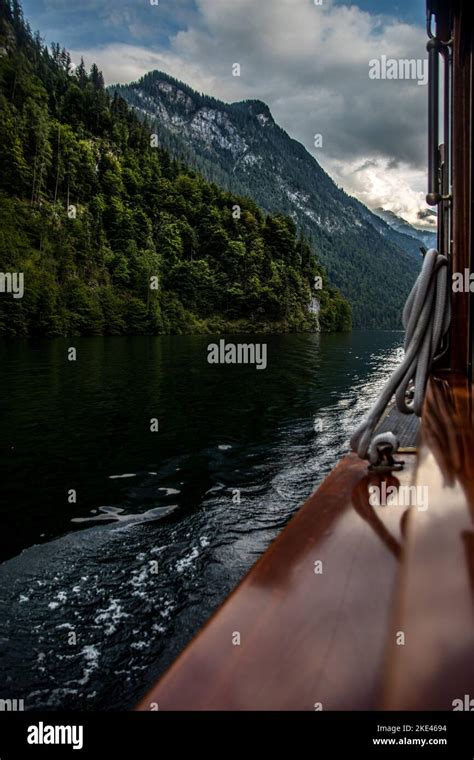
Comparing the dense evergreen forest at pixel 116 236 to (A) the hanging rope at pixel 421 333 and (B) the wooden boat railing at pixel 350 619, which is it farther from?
(B) the wooden boat railing at pixel 350 619

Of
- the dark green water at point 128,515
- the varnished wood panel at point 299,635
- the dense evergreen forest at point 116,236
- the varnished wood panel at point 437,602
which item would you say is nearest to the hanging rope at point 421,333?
the varnished wood panel at point 437,602

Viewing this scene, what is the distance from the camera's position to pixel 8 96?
6944cm

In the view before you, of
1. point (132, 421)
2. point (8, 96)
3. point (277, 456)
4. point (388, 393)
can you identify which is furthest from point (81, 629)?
point (8, 96)

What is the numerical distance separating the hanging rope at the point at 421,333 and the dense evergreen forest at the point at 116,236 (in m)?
45.7

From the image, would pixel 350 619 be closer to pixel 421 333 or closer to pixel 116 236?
pixel 421 333

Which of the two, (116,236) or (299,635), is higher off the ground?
(116,236)

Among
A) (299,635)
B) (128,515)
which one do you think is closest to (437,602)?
(299,635)

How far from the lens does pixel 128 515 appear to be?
6262mm

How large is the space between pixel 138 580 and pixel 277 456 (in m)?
4.81

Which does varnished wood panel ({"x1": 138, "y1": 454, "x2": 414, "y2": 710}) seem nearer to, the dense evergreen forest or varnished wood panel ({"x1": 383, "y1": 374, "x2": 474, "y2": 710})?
varnished wood panel ({"x1": 383, "y1": 374, "x2": 474, "y2": 710})

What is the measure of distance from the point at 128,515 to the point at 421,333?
4824 millimetres

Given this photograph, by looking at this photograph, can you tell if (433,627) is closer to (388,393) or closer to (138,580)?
(388,393)

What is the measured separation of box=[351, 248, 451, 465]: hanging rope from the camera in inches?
96.5

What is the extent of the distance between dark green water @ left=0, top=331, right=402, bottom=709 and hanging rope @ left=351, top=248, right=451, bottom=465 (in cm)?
262
